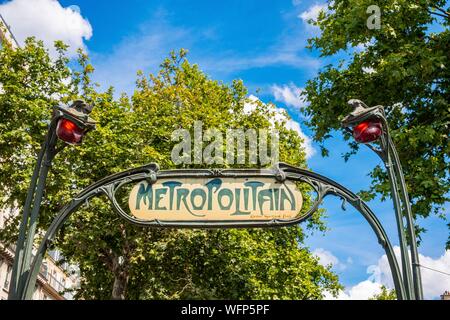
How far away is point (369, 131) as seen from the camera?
7230mm

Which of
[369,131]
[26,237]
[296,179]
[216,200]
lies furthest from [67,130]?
[369,131]

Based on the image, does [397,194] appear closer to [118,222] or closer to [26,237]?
[26,237]

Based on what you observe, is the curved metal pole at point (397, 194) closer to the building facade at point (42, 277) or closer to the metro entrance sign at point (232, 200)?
the metro entrance sign at point (232, 200)

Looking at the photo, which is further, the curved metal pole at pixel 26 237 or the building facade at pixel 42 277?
the building facade at pixel 42 277

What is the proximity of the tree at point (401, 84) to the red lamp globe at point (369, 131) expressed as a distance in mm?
6405

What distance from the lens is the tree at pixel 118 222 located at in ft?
66.3

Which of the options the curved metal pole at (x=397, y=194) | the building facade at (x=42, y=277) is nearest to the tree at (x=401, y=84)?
the curved metal pole at (x=397, y=194)

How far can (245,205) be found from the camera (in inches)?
270

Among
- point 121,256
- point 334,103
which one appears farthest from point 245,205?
point 121,256

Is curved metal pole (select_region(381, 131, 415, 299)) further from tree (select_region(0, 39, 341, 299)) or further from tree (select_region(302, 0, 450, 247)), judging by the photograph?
tree (select_region(0, 39, 341, 299))

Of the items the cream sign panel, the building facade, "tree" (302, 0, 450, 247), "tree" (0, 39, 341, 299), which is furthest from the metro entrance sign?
the building facade

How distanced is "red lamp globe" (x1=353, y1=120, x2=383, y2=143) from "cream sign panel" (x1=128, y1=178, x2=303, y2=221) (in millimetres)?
1108
